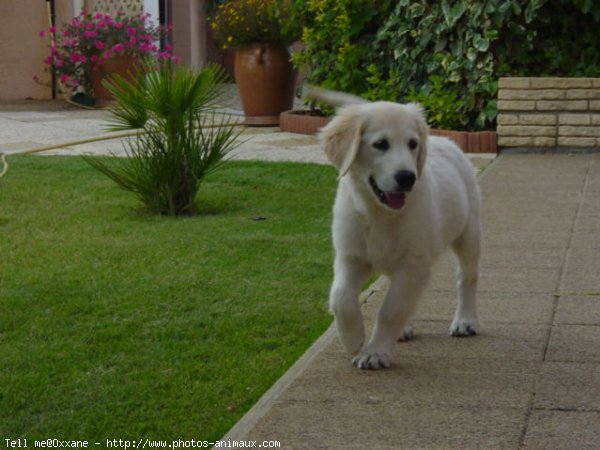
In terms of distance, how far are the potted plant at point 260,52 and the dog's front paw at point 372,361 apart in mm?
9749

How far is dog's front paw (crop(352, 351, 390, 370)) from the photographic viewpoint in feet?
15.1

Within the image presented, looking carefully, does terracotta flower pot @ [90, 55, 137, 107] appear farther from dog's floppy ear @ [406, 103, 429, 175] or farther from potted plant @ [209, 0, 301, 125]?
dog's floppy ear @ [406, 103, 429, 175]

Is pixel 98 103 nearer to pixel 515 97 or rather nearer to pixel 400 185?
pixel 515 97

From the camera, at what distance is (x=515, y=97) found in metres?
11.6

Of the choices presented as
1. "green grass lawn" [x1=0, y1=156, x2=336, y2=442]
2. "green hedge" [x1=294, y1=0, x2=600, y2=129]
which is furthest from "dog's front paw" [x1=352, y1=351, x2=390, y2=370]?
"green hedge" [x1=294, y1=0, x2=600, y2=129]

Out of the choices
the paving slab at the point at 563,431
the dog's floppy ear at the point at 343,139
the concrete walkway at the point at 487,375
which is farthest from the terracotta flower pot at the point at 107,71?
the paving slab at the point at 563,431

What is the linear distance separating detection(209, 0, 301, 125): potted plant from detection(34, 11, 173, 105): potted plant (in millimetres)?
2692

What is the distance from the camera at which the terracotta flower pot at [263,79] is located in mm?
14320

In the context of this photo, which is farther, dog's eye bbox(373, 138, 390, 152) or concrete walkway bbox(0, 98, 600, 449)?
dog's eye bbox(373, 138, 390, 152)

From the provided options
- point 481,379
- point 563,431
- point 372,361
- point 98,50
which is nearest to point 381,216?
point 372,361

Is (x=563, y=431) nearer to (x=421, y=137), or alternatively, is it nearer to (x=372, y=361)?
(x=372, y=361)

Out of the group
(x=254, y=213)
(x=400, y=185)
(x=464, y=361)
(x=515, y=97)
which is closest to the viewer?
(x=400, y=185)

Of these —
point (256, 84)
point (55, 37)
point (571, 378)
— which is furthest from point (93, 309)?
point (55, 37)

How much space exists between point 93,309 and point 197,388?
4.60 feet
